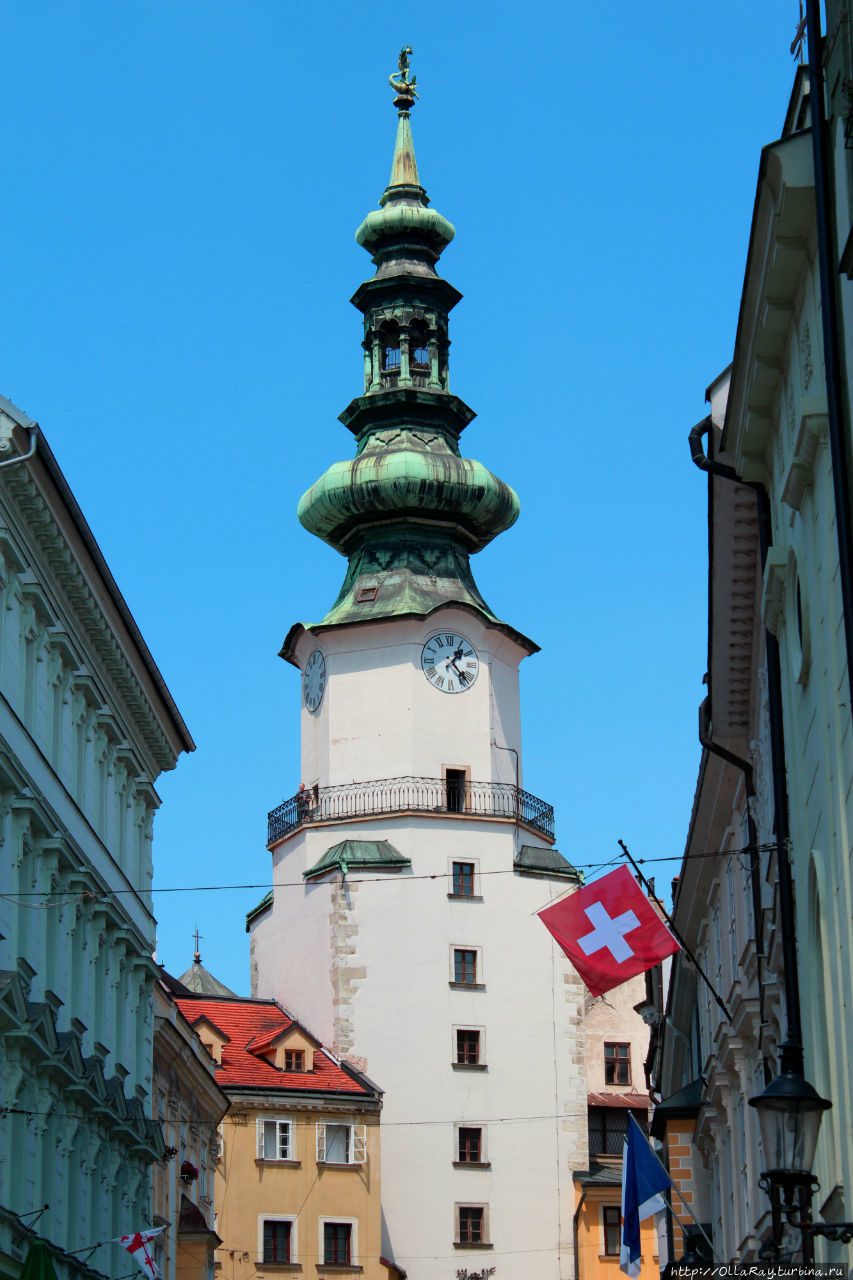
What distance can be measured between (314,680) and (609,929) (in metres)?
43.3

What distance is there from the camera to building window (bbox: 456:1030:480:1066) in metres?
59.1

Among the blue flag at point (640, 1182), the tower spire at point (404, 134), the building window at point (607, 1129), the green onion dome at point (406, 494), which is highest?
the tower spire at point (404, 134)

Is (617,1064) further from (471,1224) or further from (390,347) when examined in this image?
(390,347)

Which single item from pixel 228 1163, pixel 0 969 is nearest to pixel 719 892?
pixel 0 969

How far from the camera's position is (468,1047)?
195 ft

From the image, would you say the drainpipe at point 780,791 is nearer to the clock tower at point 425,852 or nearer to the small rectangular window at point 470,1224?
the clock tower at point 425,852

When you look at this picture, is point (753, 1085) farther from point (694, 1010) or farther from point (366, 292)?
point (366, 292)

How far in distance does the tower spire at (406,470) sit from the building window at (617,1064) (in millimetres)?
15266

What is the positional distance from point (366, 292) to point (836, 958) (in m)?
54.7

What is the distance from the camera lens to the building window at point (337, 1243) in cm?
5431

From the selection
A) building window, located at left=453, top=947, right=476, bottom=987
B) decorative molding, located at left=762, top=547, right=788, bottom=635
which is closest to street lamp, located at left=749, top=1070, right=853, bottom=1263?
decorative molding, located at left=762, top=547, right=788, bottom=635

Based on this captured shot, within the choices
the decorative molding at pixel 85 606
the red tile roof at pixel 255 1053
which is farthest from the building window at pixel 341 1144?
the decorative molding at pixel 85 606

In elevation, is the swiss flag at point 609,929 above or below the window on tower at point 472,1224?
above

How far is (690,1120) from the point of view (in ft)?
115
